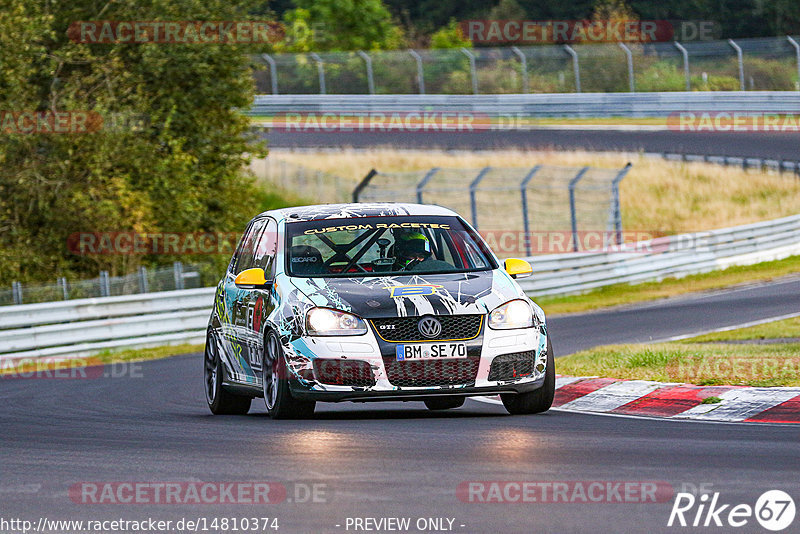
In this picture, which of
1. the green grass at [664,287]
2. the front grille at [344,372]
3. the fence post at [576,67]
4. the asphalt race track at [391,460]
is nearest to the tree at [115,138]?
the green grass at [664,287]

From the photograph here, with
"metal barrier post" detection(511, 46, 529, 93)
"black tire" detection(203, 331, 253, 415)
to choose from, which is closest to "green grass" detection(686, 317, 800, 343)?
"black tire" detection(203, 331, 253, 415)

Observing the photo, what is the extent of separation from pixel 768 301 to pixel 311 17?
49.9 m

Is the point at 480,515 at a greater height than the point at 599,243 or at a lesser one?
greater

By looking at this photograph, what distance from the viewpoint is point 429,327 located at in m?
9.69

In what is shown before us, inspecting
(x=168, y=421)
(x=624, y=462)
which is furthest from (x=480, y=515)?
(x=168, y=421)

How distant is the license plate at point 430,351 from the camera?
381 inches

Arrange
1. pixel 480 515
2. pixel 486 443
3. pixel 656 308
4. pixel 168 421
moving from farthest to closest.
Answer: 1. pixel 656 308
2. pixel 168 421
3. pixel 486 443
4. pixel 480 515

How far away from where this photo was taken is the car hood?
975cm

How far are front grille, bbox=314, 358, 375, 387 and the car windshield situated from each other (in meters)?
0.89

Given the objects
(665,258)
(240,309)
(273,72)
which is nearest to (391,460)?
(240,309)

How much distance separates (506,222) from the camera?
36594mm

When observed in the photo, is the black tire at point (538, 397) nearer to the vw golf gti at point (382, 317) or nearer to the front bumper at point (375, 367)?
the vw golf gti at point (382, 317)

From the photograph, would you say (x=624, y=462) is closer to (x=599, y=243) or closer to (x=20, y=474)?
(x=20, y=474)

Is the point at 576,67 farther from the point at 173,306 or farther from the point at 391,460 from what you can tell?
the point at 391,460
